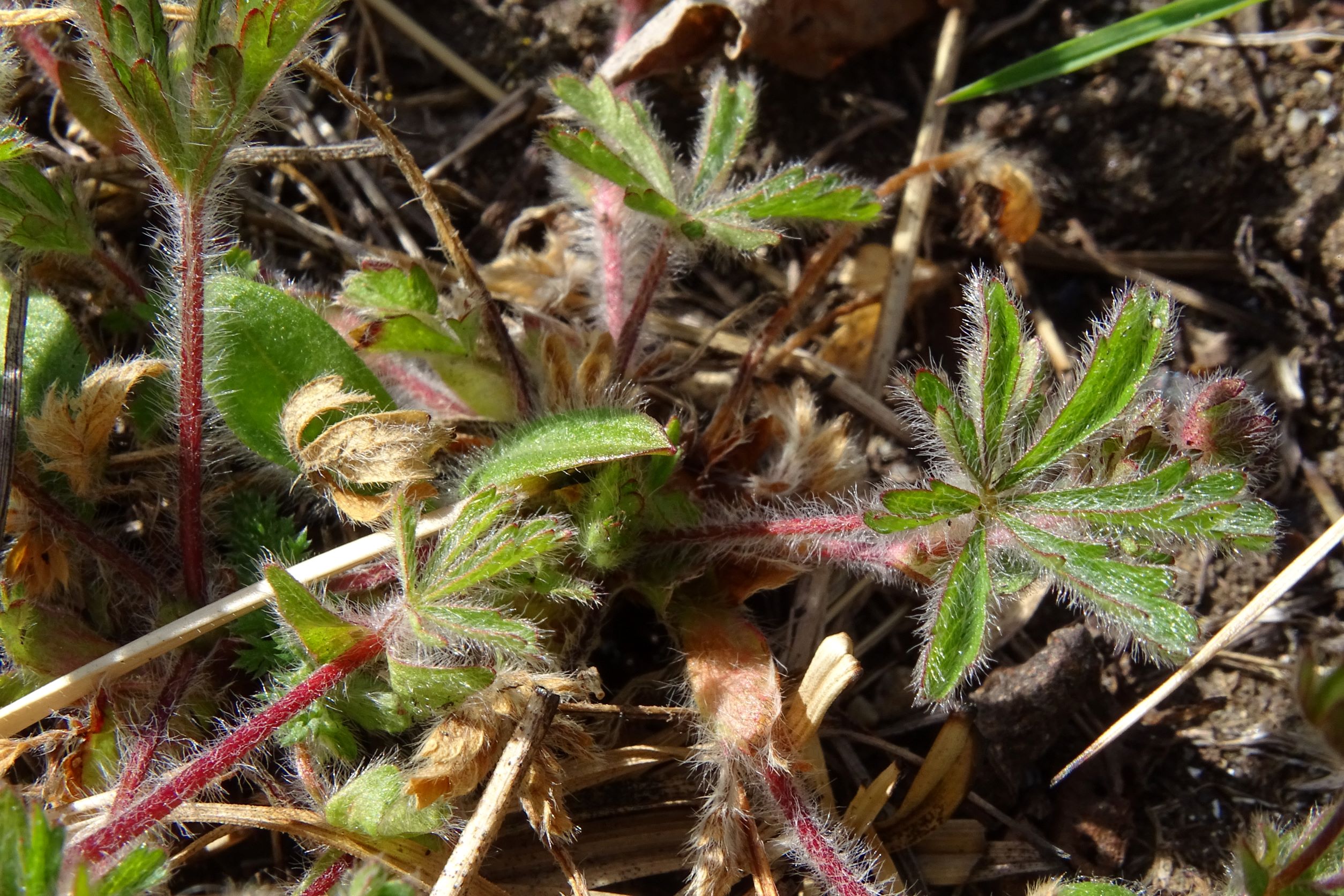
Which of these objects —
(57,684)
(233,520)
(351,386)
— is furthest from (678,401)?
(57,684)

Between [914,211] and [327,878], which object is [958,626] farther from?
[914,211]

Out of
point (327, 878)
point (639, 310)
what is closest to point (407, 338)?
point (639, 310)

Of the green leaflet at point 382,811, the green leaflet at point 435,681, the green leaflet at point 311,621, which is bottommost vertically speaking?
the green leaflet at point 382,811

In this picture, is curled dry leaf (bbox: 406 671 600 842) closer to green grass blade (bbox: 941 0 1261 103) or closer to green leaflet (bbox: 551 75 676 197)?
green leaflet (bbox: 551 75 676 197)

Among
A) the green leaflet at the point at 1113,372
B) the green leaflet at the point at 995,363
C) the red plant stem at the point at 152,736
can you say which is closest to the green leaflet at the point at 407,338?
the red plant stem at the point at 152,736

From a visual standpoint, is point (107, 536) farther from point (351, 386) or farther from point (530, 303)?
point (530, 303)

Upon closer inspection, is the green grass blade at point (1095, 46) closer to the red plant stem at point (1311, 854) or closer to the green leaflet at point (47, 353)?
the red plant stem at point (1311, 854)
